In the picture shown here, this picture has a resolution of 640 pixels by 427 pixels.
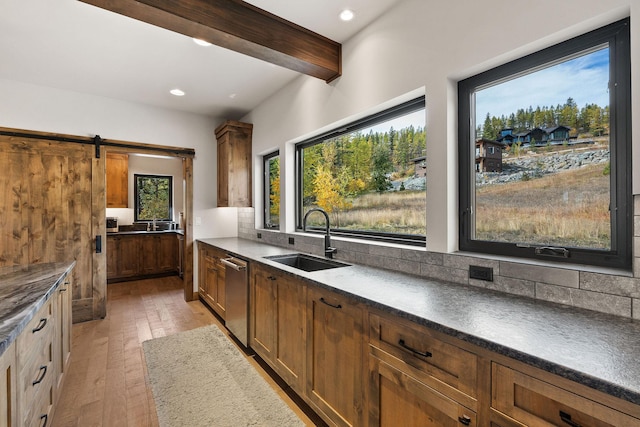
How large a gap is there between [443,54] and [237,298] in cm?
265

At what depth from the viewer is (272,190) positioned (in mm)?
4203

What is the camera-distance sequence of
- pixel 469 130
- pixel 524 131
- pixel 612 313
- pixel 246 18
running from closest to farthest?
pixel 612 313 → pixel 524 131 → pixel 469 130 → pixel 246 18

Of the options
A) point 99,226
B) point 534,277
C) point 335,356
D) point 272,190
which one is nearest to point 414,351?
point 335,356

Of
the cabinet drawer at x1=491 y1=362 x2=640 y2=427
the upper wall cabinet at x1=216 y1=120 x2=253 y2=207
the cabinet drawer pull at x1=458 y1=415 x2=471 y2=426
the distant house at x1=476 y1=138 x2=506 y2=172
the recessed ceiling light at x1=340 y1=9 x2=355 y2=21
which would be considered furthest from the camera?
the upper wall cabinet at x1=216 y1=120 x2=253 y2=207

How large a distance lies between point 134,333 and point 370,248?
2.87 metres

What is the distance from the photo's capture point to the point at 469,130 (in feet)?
5.96

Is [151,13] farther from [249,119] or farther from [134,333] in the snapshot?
[134,333]

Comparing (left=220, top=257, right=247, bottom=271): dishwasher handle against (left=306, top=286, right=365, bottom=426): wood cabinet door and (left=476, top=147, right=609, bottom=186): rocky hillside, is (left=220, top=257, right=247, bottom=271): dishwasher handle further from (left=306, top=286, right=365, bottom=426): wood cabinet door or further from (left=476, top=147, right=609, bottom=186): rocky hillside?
(left=476, top=147, right=609, bottom=186): rocky hillside

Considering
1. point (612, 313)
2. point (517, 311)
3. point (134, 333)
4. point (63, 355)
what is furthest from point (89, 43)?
point (612, 313)

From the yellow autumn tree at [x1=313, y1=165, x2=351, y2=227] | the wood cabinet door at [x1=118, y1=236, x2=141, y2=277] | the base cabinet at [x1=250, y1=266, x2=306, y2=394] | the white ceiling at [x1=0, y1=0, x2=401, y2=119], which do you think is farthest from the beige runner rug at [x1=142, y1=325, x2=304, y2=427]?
the wood cabinet door at [x1=118, y1=236, x2=141, y2=277]

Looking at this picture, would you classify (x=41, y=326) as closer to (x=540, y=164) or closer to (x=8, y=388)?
(x=8, y=388)

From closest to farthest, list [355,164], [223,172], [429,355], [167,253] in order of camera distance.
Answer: [429,355]
[355,164]
[223,172]
[167,253]

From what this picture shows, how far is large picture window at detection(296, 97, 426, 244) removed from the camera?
2.23 meters

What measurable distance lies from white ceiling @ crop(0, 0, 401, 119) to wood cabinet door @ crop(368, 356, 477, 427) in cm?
236
